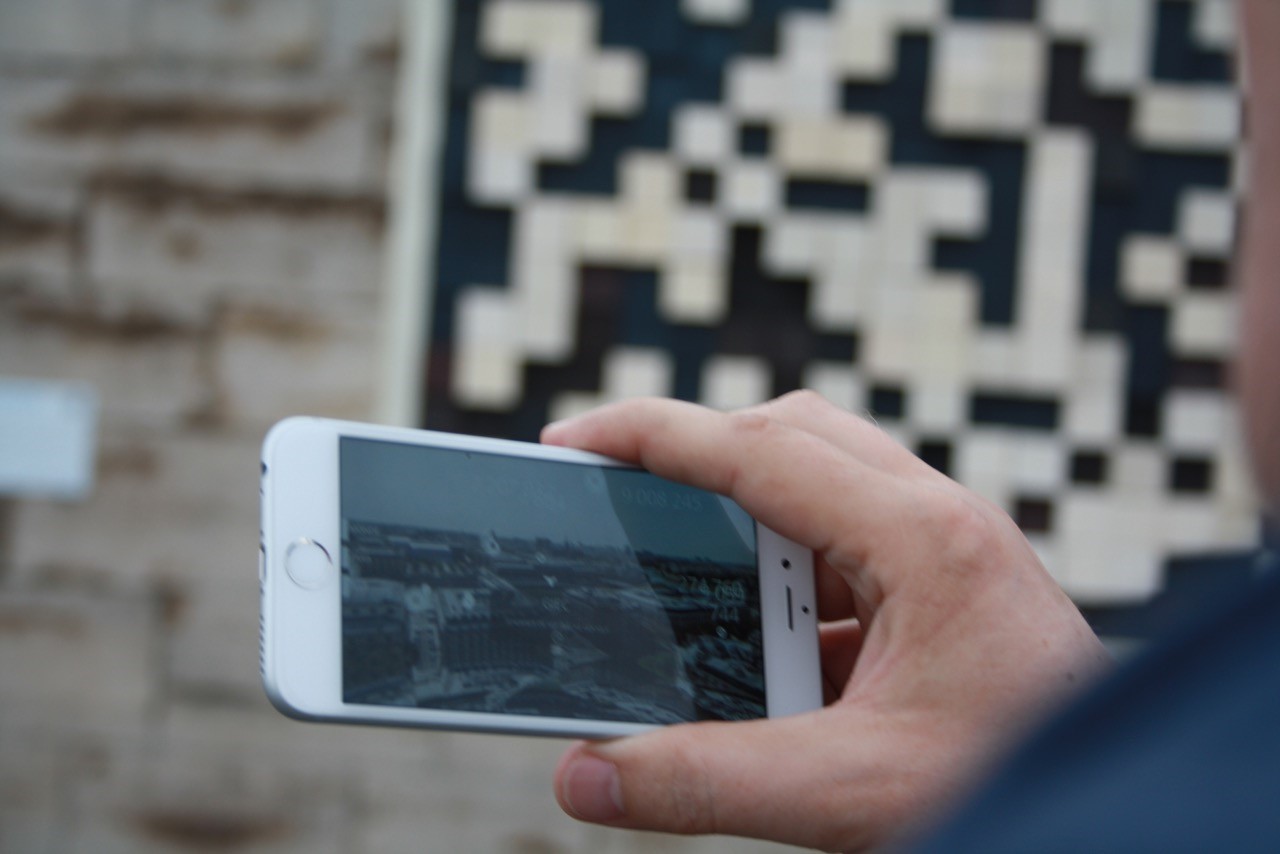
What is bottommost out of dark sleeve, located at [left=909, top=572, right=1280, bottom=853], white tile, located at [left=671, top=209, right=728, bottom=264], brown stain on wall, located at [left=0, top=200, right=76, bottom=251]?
dark sleeve, located at [left=909, top=572, right=1280, bottom=853]

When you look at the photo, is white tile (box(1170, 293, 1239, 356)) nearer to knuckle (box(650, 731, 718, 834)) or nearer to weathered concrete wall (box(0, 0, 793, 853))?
weathered concrete wall (box(0, 0, 793, 853))

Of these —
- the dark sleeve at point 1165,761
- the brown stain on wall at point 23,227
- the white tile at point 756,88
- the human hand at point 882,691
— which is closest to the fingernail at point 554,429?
the human hand at point 882,691

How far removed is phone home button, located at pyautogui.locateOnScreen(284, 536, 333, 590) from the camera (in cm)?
55

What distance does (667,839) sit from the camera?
1.23 metres

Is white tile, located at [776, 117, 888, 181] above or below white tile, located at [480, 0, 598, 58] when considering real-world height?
below

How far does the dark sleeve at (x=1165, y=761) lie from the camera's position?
0.16 m

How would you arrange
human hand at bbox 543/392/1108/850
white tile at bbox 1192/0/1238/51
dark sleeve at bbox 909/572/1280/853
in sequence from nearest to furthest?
1. dark sleeve at bbox 909/572/1280/853
2. human hand at bbox 543/392/1108/850
3. white tile at bbox 1192/0/1238/51

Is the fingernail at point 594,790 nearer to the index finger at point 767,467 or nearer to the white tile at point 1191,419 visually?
the index finger at point 767,467

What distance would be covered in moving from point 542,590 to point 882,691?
0.18 metres

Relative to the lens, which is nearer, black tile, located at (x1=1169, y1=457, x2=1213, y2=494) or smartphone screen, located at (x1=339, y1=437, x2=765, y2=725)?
smartphone screen, located at (x1=339, y1=437, x2=765, y2=725)

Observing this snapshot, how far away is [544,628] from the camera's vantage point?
583mm

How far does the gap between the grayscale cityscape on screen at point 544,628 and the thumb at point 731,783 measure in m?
0.06

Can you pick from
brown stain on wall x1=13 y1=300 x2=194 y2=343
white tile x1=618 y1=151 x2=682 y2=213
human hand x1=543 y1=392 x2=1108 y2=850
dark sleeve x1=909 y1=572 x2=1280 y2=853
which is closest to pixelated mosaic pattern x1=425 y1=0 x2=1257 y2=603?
white tile x1=618 y1=151 x2=682 y2=213

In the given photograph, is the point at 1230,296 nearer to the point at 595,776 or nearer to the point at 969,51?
the point at 969,51
